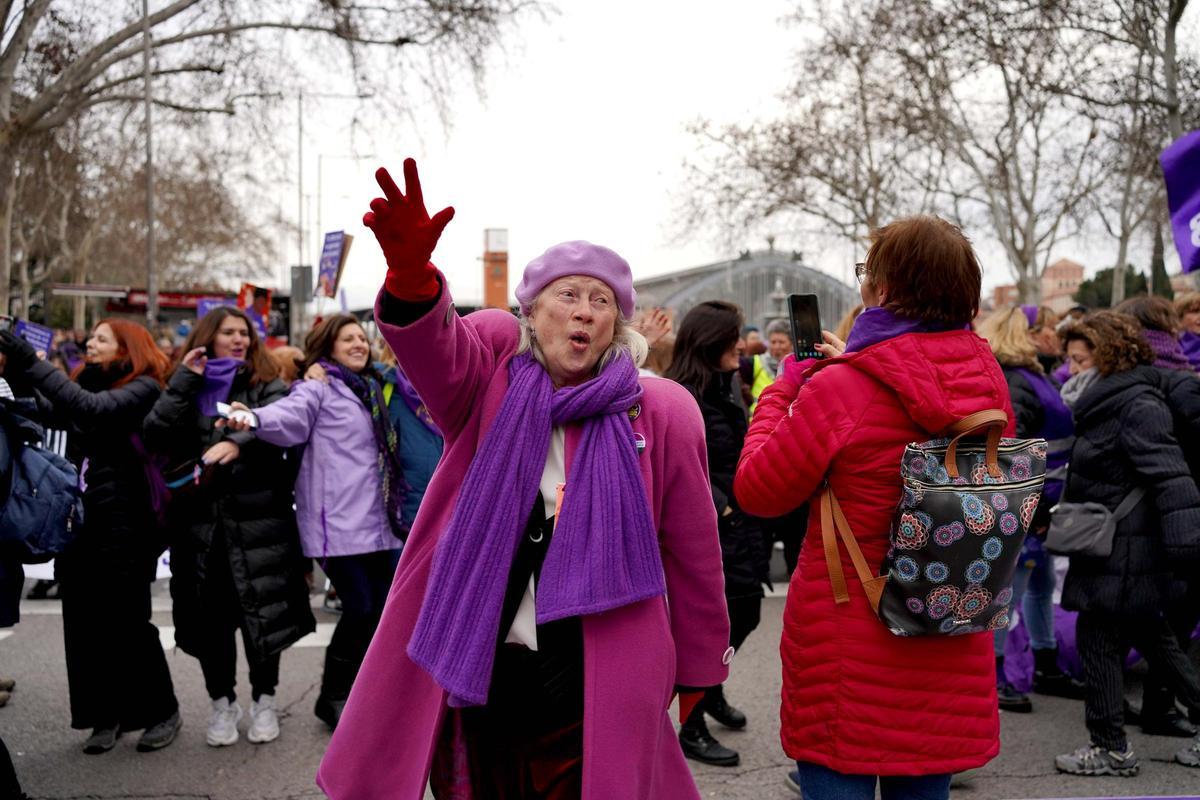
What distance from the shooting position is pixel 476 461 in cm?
228

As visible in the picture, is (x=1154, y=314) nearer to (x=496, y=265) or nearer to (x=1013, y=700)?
(x=1013, y=700)

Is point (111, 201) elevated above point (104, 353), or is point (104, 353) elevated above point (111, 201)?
point (111, 201)

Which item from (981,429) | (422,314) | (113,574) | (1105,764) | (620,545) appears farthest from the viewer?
(113,574)

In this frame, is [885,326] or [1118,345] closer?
[885,326]

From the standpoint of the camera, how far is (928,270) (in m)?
2.51

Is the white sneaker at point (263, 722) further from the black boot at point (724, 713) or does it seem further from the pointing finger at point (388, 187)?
the pointing finger at point (388, 187)

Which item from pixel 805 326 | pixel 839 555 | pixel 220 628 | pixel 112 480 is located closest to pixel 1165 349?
pixel 805 326

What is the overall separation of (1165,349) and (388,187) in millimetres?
3682

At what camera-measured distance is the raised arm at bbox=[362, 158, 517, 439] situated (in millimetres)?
1979

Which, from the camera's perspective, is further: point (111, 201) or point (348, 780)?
point (111, 201)

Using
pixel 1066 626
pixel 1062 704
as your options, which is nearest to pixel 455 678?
pixel 1062 704

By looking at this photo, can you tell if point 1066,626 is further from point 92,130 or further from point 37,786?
point 92,130

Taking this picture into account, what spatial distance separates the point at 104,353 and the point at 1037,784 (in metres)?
4.40

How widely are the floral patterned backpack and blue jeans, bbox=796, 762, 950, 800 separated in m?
0.40
